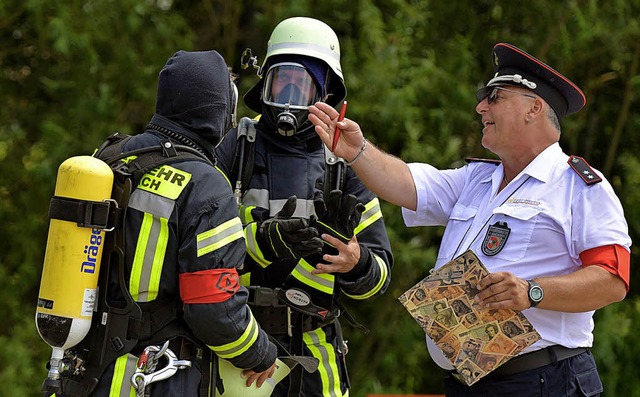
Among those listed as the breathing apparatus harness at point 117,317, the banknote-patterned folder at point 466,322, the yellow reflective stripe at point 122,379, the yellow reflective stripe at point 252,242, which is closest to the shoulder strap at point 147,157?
the breathing apparatus harness at point 117,317

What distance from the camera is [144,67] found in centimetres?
601

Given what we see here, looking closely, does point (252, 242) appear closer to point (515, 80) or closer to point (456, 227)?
point (456, 227)

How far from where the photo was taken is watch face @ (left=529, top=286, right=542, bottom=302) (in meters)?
3.09

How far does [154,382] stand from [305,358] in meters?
0.72

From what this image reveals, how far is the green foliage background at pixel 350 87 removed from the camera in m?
5.96

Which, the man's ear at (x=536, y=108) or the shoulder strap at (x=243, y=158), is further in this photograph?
the shoulder strap at (x=243, y=158)

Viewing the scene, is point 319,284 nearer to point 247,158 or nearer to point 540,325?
point 247,158

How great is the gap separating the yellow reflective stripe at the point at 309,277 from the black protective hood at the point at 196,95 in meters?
0.74

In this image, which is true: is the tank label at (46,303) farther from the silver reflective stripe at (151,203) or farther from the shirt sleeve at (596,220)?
the shirt sleeve at (596,220)

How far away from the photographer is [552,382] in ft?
10.7

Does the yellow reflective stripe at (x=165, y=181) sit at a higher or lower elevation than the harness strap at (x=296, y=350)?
higher

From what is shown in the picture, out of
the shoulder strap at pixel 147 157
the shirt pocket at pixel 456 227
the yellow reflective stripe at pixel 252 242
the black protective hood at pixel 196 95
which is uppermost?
the black protective hood at pixel 196 95

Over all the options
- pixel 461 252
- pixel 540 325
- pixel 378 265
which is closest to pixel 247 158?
pixel 378 265

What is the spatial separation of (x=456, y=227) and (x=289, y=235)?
0.62m
